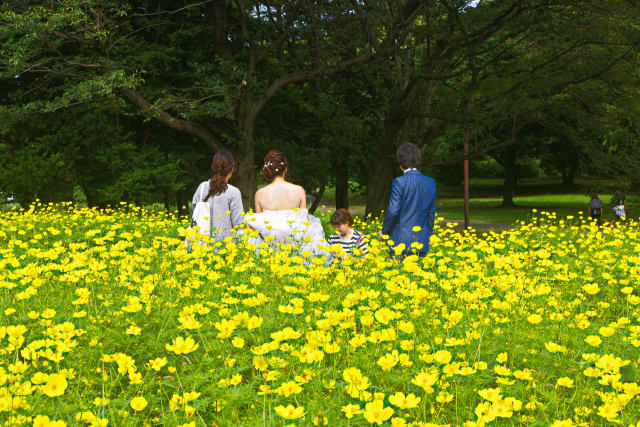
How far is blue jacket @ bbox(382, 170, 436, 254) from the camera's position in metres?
5.27

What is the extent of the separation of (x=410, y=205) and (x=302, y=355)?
3.03 metres

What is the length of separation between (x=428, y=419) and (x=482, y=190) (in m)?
49.1

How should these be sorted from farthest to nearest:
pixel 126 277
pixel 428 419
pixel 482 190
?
pixel 482 190 → pixel 126 277 → pixel 428 419

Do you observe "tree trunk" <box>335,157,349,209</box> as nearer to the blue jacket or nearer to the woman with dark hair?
the woman with dark hair

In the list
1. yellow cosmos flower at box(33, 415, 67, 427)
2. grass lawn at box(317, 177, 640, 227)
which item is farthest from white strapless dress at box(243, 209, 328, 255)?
grass lawn at box(317, 177, 640, 227)

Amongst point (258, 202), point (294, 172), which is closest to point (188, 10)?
point (294, 172)

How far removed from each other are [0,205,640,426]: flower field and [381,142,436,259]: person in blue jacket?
712mm

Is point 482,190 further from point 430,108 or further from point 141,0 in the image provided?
point 141,0

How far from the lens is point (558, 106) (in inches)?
651

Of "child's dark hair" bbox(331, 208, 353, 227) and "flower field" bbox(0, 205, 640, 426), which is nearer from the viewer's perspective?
"flower field" bbox(0, 205, 640, 426)

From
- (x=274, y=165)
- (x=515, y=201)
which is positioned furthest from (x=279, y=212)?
(x=515, y=201)

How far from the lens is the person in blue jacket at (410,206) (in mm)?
5266

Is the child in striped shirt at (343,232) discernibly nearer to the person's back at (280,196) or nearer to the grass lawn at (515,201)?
the person's back at (280,196)

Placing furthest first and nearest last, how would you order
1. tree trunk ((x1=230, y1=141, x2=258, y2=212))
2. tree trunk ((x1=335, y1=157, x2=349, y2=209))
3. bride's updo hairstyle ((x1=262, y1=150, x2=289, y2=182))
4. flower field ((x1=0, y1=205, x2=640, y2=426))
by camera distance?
tree trunk ((x1=335, y1=157, x2=349, y2=209)), tree trunk ((x1=230, y1=141, x2=258, y2=212)), bride's updo hairstyle ((x1=262, y1=150, x2=289, y2=182)), flower field ((x1=0, y1=205, x2=640, y2=426))
